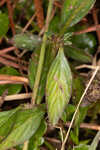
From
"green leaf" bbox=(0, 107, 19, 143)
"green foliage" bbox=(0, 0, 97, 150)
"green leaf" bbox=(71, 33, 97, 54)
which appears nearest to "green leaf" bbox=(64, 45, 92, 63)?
"green foliage" bbox=(0, 0, 97, 150)

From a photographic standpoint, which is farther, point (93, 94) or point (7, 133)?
point (93, 94)

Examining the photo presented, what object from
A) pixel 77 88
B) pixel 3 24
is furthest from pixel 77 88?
pixel 3 24

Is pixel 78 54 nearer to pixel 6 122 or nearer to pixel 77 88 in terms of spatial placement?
pixel 77 88

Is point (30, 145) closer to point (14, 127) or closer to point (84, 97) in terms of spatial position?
point (14, 127)

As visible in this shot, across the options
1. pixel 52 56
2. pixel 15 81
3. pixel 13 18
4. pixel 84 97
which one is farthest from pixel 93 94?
pixel 13 18

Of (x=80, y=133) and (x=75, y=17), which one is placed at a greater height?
(x=75, y=17)

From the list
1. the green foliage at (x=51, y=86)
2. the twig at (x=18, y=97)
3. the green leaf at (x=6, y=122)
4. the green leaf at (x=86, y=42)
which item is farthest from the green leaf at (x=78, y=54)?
the green leaf at (x=6, y=122)
